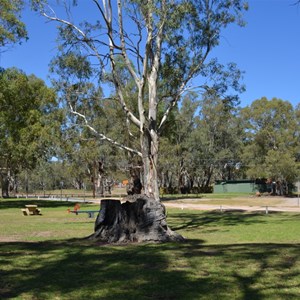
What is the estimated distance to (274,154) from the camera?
56.6m

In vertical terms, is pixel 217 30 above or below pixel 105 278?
above

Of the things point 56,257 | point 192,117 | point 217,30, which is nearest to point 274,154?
point 192,117

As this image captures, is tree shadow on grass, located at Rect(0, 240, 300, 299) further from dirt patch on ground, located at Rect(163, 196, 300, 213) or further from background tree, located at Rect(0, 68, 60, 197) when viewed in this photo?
background tree, located at Rect(0, 68, 60, 197)

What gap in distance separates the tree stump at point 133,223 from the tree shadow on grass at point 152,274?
3182 mm

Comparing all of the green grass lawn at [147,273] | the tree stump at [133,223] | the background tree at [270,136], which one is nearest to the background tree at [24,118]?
the tree stump at [133,223]

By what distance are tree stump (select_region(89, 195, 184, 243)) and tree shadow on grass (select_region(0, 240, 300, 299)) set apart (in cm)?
318

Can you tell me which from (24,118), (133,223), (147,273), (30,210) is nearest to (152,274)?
(147,273)

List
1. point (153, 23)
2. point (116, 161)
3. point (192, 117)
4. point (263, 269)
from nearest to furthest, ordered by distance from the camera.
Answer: point (263, 269) → point (153, 23) → point (116, 161) → point (192, 117)

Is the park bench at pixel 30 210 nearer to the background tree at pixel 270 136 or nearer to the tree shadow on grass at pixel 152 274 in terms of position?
the tree shadow on grass at pixel 152 274

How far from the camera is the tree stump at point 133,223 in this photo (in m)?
13.4

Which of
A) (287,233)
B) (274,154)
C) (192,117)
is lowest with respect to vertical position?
(287,233)

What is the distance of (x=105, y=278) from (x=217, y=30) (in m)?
14.9

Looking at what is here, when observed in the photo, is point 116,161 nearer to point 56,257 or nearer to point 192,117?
point 192,117

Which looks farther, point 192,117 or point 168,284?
point 192,117
